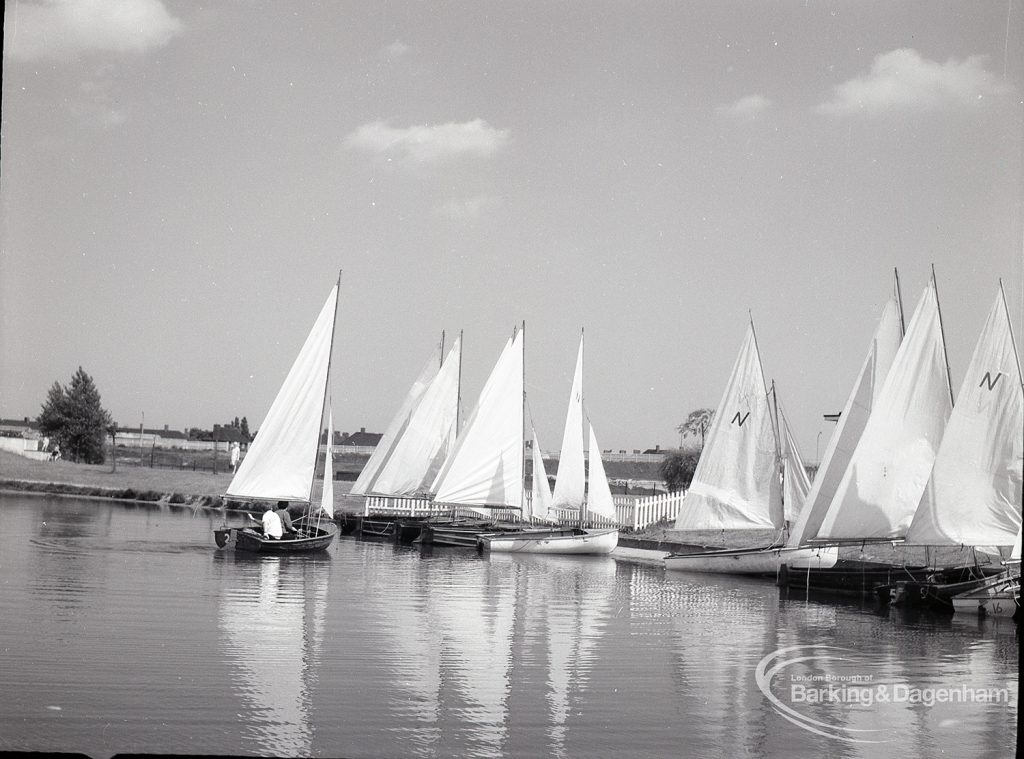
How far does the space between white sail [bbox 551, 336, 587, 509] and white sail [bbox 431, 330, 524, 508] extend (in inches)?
28.5

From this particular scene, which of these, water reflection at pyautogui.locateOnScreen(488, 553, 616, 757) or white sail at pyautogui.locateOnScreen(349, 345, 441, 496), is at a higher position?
white sail at pyautogui.locateOnScreen(349, 345, 441, 496)

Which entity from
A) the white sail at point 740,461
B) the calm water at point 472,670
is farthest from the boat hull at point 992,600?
the white sail at point 740,461

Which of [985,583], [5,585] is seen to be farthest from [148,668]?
[985,583]

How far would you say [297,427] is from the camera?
17.6m

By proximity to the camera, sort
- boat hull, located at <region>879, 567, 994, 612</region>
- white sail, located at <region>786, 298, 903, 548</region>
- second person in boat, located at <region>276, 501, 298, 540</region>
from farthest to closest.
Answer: second person in boat, located at <region>276, 501, 298, 540</region> < white sail, located at <region>786, 298, 903, 548</region> < boat hull, located at <region>879, 567, 994, 612</region>

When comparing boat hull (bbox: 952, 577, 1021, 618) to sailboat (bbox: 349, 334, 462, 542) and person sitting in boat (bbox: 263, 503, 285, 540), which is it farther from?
sailboat (bbox: 349, 334, 462, 542)

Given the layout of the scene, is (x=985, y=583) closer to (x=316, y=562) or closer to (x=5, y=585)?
(x=316, y=562)

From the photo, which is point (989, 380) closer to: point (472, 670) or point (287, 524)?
point (472, 670)

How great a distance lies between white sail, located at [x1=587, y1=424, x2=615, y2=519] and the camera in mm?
17625

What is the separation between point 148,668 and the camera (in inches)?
261

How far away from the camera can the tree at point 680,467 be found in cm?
2189

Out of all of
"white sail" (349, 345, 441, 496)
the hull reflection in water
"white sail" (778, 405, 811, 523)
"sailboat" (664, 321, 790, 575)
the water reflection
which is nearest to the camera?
the hull reflection in water

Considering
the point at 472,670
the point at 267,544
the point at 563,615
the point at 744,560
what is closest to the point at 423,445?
the point at 267,544

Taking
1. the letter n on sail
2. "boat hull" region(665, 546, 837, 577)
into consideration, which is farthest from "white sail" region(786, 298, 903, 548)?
the letter n on sail
